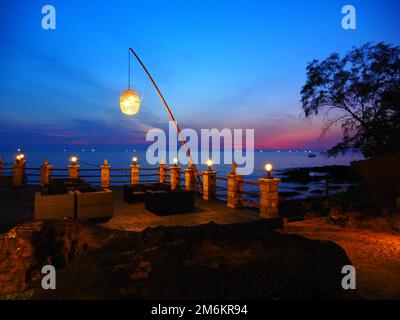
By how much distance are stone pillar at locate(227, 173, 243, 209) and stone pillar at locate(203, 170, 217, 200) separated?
1.43 meters

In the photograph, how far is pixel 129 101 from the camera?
7.64 meters

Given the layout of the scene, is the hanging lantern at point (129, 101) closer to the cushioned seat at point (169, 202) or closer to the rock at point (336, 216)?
the cushioned seat at point (169, 202)

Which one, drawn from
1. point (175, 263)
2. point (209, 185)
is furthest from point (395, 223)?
point (175, 263)

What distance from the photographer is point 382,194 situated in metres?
10.2

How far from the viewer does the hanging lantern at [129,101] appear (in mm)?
7625

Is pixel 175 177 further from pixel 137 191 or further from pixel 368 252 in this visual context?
pixel 368 252

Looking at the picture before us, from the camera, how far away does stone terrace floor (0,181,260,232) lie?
6543 millimetres

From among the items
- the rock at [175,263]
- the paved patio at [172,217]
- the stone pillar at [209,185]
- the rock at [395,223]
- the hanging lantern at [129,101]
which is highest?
the hanging lantern at [129,101]

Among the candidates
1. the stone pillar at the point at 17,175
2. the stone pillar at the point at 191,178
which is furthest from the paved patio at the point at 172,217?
the stone pillar at the point at 17,175

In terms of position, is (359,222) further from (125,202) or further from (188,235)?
(125,202)

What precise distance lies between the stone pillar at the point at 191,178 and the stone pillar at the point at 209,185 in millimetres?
1701

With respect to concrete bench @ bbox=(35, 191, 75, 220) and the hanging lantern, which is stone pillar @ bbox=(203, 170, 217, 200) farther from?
concrete bench @ bbox=(35, 191, 75, 220)

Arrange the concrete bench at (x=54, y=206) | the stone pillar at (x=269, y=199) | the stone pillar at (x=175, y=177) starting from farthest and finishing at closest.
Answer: the stone pillar at (x=175, y=177) → the stone pillar at (x=269, y=199) → the concrete bench at (x=54, y=206)

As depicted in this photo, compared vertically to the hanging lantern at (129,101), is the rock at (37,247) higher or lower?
lower
